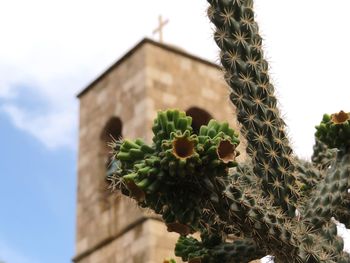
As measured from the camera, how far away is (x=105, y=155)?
1898 centimetres

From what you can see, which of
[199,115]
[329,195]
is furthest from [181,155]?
[199,115]

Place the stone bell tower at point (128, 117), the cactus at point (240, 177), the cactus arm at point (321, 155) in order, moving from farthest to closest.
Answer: the stone bell tower at point (128, 117) → the cactus arm at point (321, 155) → the cactus at point (240, 177)

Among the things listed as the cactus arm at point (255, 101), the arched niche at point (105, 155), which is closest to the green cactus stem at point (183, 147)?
the cactus arm at point (255, 101)

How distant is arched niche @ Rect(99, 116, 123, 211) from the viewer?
1848cm

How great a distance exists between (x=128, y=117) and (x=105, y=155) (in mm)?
1227

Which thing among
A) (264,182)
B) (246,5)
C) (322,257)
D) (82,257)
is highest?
(82,257)

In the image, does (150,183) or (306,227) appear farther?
(306,227)

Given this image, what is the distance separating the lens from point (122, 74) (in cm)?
1862

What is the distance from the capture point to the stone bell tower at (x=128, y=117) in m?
17.4

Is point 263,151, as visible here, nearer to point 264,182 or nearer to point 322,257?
point 264,182

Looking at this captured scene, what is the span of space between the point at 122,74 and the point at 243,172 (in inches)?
489

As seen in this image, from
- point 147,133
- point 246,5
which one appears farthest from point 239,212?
point 147,133

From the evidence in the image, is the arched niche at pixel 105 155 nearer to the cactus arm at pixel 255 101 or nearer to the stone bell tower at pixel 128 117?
the stone bell tower at pixel 128 117

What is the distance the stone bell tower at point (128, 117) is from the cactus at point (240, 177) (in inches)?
415
